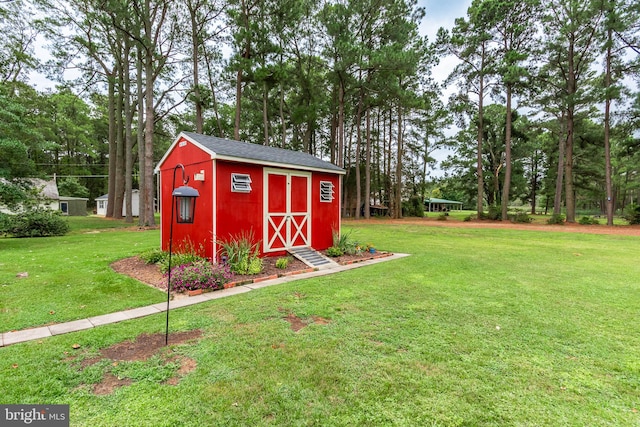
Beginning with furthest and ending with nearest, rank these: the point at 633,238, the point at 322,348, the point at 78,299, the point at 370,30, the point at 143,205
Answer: the point at 370,30, the point at 143,205, the point at 633,238, the point at 78,299, the point at 322,348

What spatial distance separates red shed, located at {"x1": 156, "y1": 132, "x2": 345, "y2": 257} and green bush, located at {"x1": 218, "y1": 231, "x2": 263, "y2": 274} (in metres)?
0.15

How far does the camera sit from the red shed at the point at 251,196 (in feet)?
21.9

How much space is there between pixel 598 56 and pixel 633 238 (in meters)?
14.4

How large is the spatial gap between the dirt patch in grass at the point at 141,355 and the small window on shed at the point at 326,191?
599 cm

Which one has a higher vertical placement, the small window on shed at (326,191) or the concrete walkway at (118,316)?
the small window on shed at (326,191)

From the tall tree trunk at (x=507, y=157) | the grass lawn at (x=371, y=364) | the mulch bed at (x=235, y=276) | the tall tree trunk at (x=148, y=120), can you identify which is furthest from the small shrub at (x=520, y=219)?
the tall tree trunk at (x=148, y=120)

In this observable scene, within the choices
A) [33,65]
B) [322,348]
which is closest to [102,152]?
[33,65]

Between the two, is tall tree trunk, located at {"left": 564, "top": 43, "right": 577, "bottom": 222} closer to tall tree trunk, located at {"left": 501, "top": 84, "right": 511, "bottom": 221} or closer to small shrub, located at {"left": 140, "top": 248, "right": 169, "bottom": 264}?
tall tree trunk, located at {"left": 501, "top": 84, "right": 511, "bottom": 221}

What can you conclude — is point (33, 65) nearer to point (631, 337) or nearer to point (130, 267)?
point (130, 267)

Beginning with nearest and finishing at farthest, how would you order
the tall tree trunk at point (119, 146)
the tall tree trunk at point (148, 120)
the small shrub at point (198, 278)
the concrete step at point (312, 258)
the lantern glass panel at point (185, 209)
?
1. the lantern glass panel at point (185, 209)
2. the small shrub at point (198, 278)
3. the concrete step at point (312, 258)
4. the tall tree trunk at point (148, 120)
5. the tall tree trunk at point (119, 146)

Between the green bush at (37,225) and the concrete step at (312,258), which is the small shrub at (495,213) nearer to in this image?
the concrete step at (312,258)

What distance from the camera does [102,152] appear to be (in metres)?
36.8

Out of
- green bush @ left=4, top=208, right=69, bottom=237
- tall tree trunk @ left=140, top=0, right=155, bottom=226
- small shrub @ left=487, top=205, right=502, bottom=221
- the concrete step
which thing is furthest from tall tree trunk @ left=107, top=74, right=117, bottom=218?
small shrub @ left=487, top=205, right=502, bottom=221

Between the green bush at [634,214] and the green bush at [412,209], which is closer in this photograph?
the green bush at [634,214]
